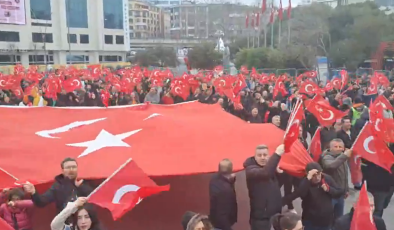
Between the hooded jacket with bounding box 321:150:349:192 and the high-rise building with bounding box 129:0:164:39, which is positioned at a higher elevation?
the high-rise building with bounding box 129:0:164:39

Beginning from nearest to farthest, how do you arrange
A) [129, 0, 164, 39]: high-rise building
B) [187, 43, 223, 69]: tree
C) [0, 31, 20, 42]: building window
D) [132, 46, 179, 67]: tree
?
1. [187, 43, 223, 69]: tree
2. [132, 46, 179, 67]: tree
3. [0, 31, 20, 42]: building window
4. [129, 0, 164, 39]: high-rise building

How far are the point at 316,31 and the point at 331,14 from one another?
392 centimetres

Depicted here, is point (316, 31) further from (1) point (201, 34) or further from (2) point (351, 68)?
(1) point (201, 34)

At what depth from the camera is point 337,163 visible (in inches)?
201

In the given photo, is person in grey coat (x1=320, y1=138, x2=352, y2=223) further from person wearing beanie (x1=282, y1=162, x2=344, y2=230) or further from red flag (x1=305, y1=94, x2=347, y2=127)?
red flag (x1=305, y1=94, x2=347, y2=127)

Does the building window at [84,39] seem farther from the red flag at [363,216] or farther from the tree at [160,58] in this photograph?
the red flag at [363,216]

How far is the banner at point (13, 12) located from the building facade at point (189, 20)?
47.4m

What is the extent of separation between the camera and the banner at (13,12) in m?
53.9

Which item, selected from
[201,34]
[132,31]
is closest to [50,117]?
[201,34]

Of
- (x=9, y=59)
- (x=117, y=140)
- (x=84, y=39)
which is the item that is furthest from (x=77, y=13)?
(x=117, y=140)

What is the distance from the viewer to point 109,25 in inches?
2611

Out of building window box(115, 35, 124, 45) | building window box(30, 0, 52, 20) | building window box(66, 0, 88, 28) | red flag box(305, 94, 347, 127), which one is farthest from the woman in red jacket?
building window box(115, 35, 124, 45)

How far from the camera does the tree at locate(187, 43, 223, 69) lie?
148 ft

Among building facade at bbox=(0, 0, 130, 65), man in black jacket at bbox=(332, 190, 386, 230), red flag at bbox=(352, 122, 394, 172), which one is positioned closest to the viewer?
man in black jacket at bbox=(332, 190, 386, 230)
